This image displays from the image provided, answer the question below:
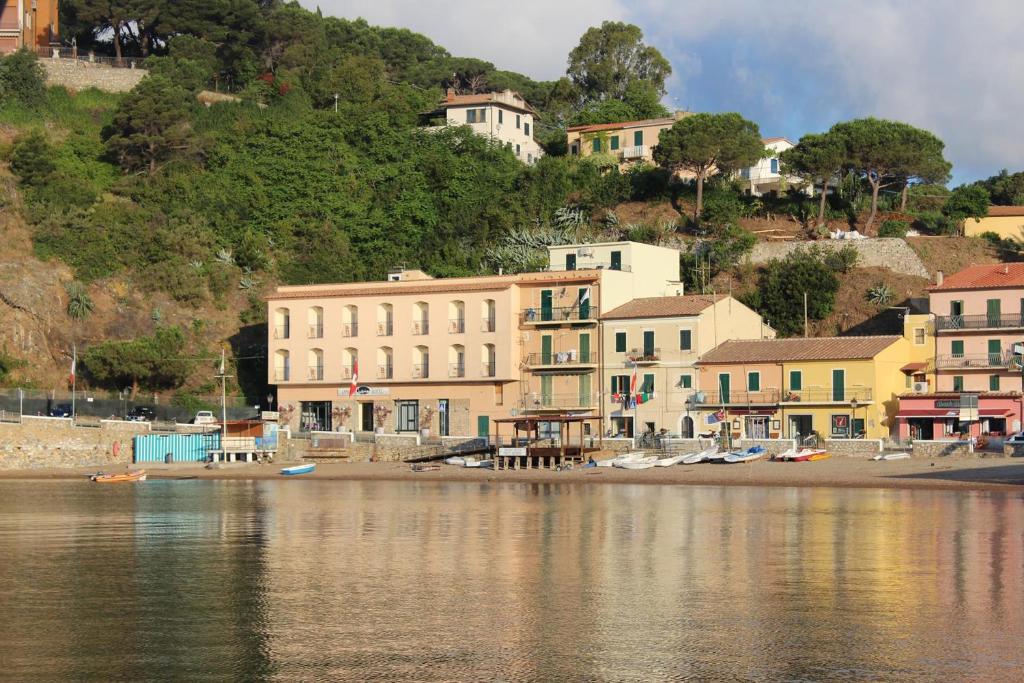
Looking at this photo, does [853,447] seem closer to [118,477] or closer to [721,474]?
[721,474]

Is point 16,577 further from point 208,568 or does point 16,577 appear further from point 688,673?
point 688,673

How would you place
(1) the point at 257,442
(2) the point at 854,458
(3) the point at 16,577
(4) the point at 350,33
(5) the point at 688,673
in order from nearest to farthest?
(5) the point at 688,673 → (3) the point at 16,577 → (2) the point at 854,458 → (1) the point at 257,442 → (4) the point at 350,33

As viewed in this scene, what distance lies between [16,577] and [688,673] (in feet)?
52.0

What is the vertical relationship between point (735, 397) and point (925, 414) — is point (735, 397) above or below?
above

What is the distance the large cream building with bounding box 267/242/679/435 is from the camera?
244 ft

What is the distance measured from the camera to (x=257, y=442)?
73.8 m

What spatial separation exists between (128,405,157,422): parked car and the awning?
3797 cm

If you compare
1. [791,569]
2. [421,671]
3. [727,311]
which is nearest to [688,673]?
[421,671]

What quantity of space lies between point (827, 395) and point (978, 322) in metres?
8.53

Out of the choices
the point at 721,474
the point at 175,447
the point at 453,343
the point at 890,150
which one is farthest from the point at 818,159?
the point at 175,447

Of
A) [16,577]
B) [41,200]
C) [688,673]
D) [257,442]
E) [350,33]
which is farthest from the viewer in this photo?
[350,33]

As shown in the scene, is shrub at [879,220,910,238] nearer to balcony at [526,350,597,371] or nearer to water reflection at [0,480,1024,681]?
balcony at [526,350,597,371]

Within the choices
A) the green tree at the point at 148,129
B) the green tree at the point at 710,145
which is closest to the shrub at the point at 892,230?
the green tree at the point at 710,145

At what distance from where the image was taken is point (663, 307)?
239 feet
